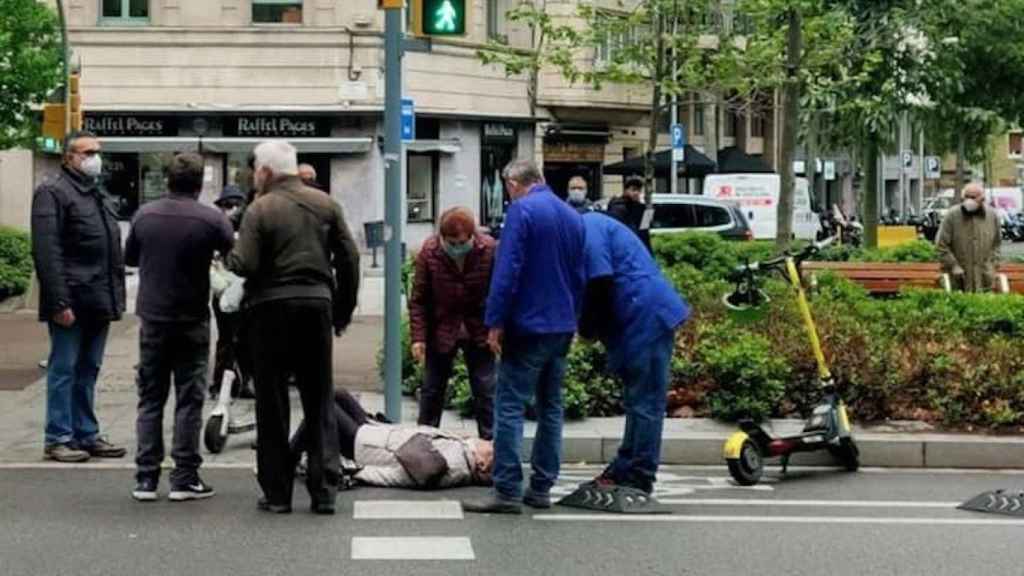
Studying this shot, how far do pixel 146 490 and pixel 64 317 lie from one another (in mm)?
1383

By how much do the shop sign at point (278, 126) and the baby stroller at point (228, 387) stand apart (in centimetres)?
2277

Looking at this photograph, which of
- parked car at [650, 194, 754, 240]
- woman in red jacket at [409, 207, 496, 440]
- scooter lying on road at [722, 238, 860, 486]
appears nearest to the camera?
scooter lying on road at [722, 238, 860, 486]

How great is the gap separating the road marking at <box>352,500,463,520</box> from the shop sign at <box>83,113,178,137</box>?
26.7 m

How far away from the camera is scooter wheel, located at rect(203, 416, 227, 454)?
10.3 meters

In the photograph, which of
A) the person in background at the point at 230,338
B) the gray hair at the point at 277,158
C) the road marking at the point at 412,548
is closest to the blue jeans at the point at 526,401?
the road marking at the point at 412,548

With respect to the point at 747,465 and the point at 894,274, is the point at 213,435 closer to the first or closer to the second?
the point at 747,465

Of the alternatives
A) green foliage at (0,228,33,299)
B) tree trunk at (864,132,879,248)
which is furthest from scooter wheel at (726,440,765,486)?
tree trunk at (864,132,879,248)

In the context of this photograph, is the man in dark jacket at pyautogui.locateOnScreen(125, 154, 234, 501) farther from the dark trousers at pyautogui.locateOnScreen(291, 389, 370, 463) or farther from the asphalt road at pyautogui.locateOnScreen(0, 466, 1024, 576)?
the dark trousers at pyautogui.locateOnScreen(291, 389, 370, 463)

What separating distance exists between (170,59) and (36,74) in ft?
43.5

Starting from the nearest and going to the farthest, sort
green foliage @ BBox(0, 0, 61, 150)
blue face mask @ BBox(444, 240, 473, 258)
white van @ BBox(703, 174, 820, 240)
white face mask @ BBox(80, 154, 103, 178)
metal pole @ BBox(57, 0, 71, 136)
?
1. white face mask @ BBox(80, 154, 103, 178)
2. blue face mask @ BBox(444, 240, 473, 258)
3. metal pole @ BBox(57, 0, 71, 136)
4. green foliage @ BBox(0, 0, 61, 150)
5. white van @ BBox(703, 174, 820, 240)

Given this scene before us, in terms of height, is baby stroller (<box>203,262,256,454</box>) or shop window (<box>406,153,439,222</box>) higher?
shop window (<box>406,153,439,222</box>)

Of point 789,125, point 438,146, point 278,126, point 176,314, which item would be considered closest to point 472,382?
point 176,314

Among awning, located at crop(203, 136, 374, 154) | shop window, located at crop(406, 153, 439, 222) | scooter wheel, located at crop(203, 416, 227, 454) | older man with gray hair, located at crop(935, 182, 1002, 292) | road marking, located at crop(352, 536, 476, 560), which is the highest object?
awning, located at crop(203, 136, 374, 154)

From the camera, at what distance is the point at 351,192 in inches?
1358
